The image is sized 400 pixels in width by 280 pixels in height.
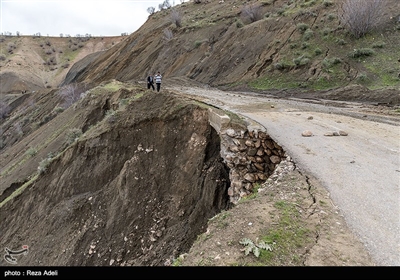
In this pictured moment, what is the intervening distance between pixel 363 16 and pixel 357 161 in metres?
16.3

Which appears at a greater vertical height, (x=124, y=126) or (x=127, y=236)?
(x=124, y=126)

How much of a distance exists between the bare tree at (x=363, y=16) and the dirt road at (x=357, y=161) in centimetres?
1072

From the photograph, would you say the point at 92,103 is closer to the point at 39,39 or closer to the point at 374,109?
the point at 374,109

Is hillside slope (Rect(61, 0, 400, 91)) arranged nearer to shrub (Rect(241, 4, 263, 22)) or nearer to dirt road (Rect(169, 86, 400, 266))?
shrub (Rect(241, 4, 263, 22))

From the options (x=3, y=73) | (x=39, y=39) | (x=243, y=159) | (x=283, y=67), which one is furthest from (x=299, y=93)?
(x=39, y=39)

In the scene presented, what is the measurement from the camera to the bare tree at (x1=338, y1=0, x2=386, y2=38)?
1714 centimetres

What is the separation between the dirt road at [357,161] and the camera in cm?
332

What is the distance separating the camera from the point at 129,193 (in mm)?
9070

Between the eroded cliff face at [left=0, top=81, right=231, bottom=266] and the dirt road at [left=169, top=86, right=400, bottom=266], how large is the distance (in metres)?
2.60

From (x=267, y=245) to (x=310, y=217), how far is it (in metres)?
0.93

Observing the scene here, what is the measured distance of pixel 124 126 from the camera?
1103 cm

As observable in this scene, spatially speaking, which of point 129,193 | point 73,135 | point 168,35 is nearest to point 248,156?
point 129,193

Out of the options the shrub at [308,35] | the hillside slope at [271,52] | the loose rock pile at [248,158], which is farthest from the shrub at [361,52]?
the loose rock pile at [248,158]

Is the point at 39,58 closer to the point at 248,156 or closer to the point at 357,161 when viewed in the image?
the point at 248,156
